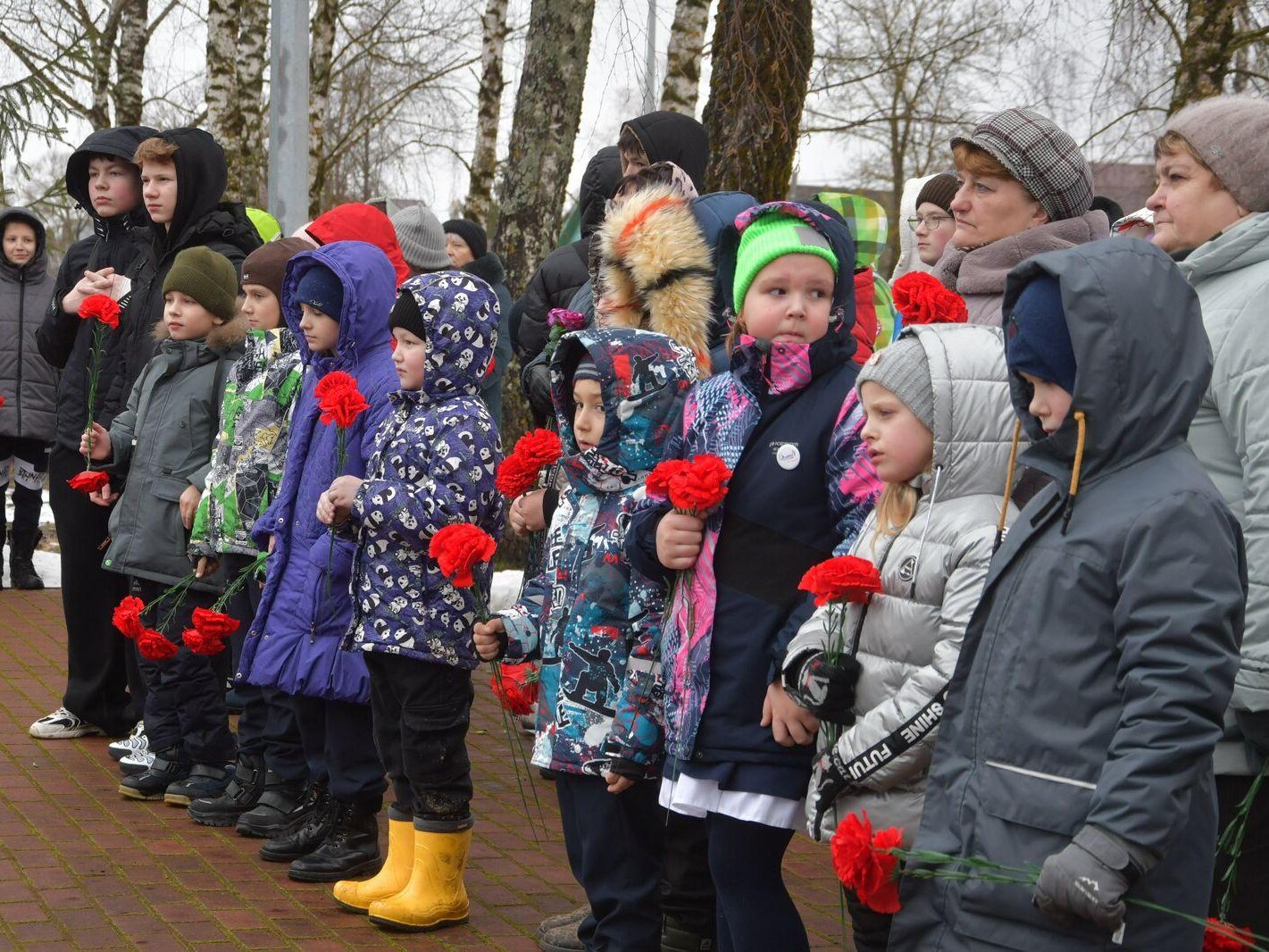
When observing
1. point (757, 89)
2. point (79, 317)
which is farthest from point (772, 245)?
point (757, 89)

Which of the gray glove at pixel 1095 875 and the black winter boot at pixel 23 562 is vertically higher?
the gray glove at pixel 1095 875

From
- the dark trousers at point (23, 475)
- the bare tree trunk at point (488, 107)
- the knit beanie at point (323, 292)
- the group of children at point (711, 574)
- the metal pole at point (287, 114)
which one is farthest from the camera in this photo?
the bare tree trunk at point (488, 107)

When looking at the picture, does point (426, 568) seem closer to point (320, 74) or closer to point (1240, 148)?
point (1240, 148)

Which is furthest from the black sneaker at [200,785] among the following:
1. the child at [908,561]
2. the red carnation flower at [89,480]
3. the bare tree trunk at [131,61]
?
the bare tree trunk at [131,61]

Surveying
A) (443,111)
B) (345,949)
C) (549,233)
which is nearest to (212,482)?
(345,949)

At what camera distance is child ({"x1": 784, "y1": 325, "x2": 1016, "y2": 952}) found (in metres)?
3.06

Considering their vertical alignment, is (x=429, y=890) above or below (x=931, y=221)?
below

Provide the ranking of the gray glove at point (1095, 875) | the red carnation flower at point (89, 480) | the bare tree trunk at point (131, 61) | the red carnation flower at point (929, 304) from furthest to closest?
the bare tree trunk at point (131, 61)
the red carnation flower at point (89, 480)
the red carnation flower at point (929, 304)
the gray glove at point (1095, 875)

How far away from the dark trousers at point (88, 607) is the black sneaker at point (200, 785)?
97 centimetres

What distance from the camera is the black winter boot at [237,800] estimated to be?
605 cm

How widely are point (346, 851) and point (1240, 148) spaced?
366cm

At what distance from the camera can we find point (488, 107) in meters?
18.0

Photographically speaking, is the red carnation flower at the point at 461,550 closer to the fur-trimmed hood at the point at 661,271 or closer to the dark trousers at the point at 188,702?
the fur-trimmed hood at the point at 661,271

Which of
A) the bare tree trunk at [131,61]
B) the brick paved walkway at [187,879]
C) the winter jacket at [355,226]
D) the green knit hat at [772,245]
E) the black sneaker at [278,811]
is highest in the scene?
the bare tree trunk at [131,61]
